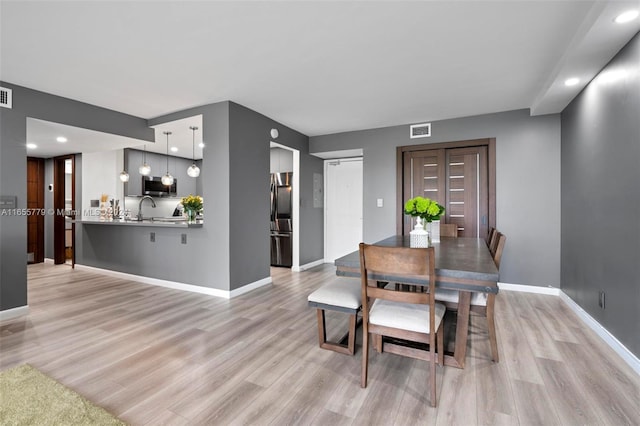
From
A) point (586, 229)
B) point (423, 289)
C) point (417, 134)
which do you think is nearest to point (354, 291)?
point (423, 289)

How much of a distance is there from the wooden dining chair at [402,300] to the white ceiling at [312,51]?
5.31ft

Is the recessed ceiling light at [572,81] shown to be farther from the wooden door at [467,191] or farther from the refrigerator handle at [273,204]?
the refrigerator handle at [273,204]

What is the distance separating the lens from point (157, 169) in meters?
6.48

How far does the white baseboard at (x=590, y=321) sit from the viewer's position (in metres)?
2.10

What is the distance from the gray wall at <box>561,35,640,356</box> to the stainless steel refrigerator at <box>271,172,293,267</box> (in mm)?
3951

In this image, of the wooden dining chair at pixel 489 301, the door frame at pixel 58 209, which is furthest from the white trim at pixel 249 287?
the door frame at pixel 58 209

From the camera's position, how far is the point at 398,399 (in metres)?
1.73

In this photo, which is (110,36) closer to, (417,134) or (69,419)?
(69,419)

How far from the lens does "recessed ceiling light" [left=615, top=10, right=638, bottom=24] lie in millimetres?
1810

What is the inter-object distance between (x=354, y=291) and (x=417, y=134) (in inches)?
128

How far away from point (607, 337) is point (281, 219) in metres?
4.36

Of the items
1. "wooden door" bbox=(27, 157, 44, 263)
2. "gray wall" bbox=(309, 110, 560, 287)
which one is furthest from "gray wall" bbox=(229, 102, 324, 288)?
"wooden door" bbox=(27, 157, 44, 263)

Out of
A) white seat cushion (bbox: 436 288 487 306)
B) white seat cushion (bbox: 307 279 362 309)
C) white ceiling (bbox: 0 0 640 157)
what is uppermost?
white ceiling (bbox: 0 0 640 157)

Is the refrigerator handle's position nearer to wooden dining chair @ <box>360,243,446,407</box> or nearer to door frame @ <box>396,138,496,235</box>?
door frame @ <box>396,138,496,235</box>
